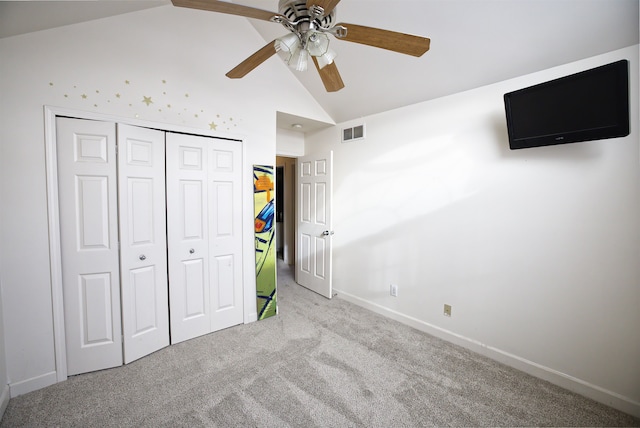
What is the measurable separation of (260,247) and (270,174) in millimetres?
826

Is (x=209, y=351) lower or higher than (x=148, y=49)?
lower

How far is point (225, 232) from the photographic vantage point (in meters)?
2.66

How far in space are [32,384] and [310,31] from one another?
295cm

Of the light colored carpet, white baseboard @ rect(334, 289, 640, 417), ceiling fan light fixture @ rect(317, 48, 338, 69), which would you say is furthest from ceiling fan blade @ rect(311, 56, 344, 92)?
white baseboard @ rect(334, 289, 640, 417)

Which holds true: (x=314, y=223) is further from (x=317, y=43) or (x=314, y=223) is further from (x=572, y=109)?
(x=572, y=109)

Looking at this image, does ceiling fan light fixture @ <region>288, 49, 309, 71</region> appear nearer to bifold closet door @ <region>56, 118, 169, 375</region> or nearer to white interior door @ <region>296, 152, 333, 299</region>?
bifold closet door @ <region>56, 118, 169, 375</region>

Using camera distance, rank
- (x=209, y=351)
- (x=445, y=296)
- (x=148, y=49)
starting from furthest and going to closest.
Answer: (x=445, y=296) < (x=209, y=351) < (x=148, y=49)

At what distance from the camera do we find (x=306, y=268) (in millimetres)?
3852

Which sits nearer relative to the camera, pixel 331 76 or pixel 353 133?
pixel 331 76

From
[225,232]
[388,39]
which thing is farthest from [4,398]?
[388,39]

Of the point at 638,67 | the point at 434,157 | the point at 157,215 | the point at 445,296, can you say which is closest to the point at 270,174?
the point at 157,215

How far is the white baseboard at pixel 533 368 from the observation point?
5.62 feet

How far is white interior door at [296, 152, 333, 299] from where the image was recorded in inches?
135

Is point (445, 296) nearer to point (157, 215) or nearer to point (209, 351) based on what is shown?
point (209, 351)
